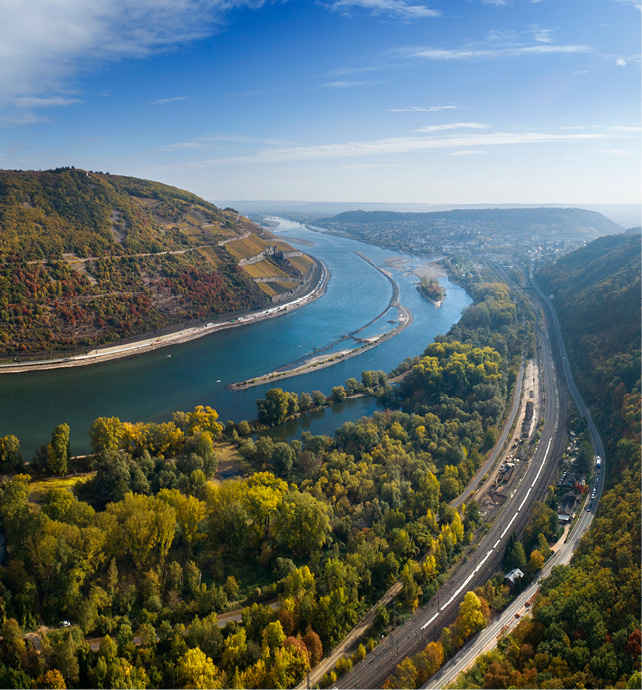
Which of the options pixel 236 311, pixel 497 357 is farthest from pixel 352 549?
pixel 236 311

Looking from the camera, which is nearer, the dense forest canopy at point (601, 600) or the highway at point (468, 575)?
the dense forest canopy at point (601, 600)

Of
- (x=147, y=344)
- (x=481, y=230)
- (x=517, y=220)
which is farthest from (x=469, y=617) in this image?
(x=517, y=220)

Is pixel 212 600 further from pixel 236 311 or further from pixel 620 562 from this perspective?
pixel 236 311

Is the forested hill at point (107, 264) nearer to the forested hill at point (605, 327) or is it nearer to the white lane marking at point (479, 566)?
the forested hill at point (605, 327)

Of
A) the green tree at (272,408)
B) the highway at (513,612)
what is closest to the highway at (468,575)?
the highway at (513,612)

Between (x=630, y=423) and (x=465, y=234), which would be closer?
(x=630, y=423)

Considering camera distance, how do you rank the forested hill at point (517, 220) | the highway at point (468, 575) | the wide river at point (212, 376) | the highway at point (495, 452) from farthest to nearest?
the forested hill at point (517, 220) → the wide river at point (212, 376) → the highway at point (495, 452) → the highway at point (468, 575)
